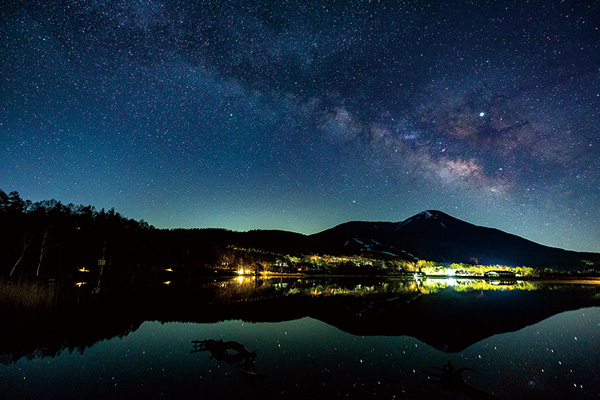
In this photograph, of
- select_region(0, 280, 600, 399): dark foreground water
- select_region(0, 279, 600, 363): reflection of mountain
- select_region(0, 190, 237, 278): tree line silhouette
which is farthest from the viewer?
select_region(0, 190, 237, 278): tree line silhouette

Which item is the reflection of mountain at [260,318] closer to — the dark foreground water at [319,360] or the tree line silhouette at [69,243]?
the dark foreground water at [319,360]

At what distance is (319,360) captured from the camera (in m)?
14.7

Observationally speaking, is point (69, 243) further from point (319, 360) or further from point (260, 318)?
point (319, 360)

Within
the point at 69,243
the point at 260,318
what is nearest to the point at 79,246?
the point at 69,243

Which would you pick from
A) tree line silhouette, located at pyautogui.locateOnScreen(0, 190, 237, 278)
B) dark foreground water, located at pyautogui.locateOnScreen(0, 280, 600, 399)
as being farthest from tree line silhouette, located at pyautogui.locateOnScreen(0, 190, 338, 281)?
dark foreground water, located at pyautogui.locateOnScreen(0, 280, 600, 399)

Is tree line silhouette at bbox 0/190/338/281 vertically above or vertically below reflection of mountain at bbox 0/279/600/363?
above

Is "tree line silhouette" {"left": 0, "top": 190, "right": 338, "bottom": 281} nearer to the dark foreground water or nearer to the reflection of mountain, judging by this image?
the reflection of mountain

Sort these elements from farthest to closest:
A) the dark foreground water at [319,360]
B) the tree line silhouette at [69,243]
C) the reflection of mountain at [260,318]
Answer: the tree line silhouette at [69,243], the reflection of mountain at [260,318], the dark foreground water at [319,360]

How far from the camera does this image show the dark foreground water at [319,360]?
10.5 m

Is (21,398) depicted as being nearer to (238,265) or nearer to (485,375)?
(485,375)

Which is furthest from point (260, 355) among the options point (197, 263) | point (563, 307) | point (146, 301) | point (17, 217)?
point (197, 263)

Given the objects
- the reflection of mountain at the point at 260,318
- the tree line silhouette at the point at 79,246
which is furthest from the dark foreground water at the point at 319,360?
the tree line silhouette at the point at 79,246

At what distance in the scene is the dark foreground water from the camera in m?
10.5

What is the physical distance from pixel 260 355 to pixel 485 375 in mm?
10785
